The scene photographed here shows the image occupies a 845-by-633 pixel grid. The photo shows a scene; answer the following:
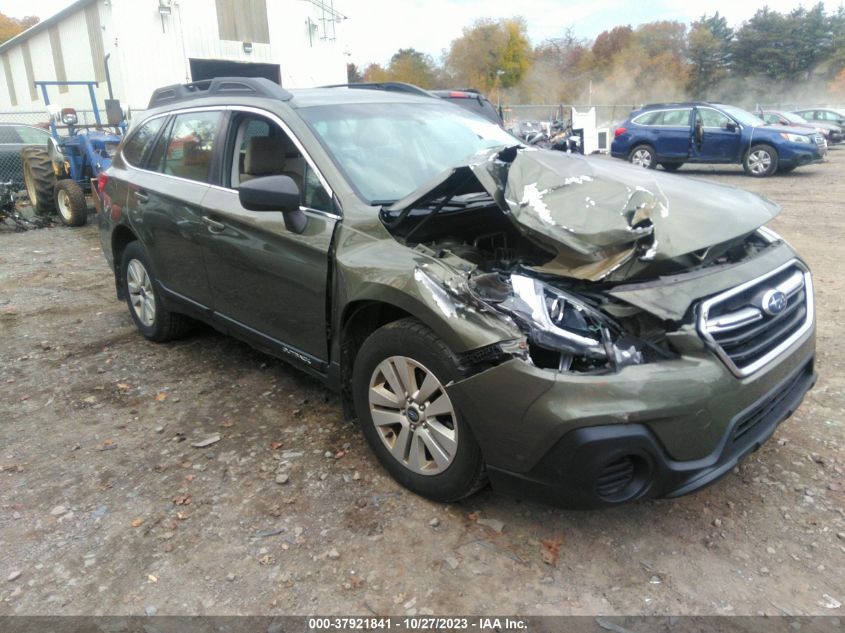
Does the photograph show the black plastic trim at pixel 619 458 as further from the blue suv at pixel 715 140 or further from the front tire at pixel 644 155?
the front tire at pixel 644 155

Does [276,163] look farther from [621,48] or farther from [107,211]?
[621,48]

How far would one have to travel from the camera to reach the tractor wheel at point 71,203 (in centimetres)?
1034

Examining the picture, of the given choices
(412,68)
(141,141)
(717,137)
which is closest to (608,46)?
(412,68)

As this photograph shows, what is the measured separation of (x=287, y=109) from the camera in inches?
137

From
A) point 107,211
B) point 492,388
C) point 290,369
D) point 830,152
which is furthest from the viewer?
point 830,152

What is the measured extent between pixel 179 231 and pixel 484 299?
2508mm

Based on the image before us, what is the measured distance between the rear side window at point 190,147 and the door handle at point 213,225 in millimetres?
275

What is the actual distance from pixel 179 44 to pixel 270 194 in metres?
20.6

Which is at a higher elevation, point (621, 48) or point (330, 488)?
point (621, 48)

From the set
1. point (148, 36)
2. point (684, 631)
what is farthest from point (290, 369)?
point (148, 36)

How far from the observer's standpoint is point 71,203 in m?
10.4

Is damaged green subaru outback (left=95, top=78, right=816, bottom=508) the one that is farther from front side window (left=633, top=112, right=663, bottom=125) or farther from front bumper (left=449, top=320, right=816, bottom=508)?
front side window (left=633, top=112, right=663, bottom=125)

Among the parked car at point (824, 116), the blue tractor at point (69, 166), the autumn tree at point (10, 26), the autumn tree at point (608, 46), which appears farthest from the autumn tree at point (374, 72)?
the blue tractor at point (69, 166)

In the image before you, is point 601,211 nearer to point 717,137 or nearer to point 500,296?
point 500,296
